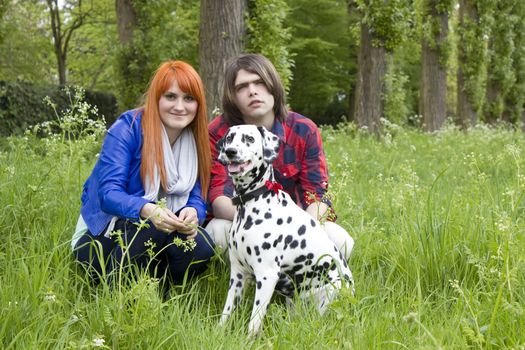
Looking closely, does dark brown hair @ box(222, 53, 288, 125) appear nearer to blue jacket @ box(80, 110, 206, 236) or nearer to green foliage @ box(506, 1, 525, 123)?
blue jacket @ box(80, 110, 206, 236)

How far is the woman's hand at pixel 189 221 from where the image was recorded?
349cm

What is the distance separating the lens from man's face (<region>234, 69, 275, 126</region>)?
3.85m

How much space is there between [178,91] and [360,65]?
939 centimetres

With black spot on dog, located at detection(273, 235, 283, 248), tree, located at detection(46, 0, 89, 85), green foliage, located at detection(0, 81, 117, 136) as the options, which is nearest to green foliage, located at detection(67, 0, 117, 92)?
tree, located at detection(46, 0, 89, 85)

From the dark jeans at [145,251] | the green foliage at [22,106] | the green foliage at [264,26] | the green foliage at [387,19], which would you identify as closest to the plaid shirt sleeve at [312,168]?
the dark jeans at [145,251]

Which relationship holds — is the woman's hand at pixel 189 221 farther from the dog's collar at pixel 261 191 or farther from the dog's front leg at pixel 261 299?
the dog's front leg at pixel 261 299

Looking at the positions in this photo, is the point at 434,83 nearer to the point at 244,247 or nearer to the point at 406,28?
the point at 406,28

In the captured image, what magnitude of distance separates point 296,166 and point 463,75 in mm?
17873

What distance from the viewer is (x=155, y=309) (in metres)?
2.74

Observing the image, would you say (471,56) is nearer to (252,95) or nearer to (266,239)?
(252,95)

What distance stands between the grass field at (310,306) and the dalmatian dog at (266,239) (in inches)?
5.2

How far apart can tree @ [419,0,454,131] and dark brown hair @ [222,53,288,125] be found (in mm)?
13370

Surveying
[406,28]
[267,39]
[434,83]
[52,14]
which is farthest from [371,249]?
[52,14]

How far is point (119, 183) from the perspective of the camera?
3609 mm
